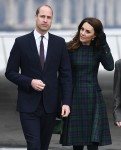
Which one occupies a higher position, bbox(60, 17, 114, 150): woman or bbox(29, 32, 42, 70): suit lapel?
bbox(29, 32, 42, 70): suit lapel

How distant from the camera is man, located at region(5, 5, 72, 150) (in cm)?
500

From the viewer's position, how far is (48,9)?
5.00 meters

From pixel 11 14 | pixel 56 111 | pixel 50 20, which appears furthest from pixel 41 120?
pixel 11 14

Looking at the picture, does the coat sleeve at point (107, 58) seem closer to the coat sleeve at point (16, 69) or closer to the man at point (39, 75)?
the man at point (39, 75)

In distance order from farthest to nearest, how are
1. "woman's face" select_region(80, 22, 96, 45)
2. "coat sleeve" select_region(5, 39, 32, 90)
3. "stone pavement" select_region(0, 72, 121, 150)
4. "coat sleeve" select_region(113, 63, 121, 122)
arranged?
"stone pavement" select_region(0, 72, 121, 150) < "woman's face" select_region(80, 22, 96, 45) < "coat sleeve" select_region(5, 39, 32, 90) < "coat sleeve" select_region(113, 63, 121, 122)

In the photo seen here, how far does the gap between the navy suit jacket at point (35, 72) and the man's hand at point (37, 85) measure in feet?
0.20

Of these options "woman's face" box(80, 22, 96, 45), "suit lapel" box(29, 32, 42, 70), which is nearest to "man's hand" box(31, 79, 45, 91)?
"suit lapel" box(29, 32, 42, 70)

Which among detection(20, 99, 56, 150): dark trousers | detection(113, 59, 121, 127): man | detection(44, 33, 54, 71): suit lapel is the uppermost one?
detection(44, 33, 54, 71): suit lapel

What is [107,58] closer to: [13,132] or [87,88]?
[87,88]

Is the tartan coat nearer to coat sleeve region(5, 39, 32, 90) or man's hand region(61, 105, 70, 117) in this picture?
man's hand region(61, 105, 70, 117)

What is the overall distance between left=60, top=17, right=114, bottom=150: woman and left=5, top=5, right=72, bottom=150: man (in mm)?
169

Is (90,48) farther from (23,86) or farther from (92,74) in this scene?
(23,86)

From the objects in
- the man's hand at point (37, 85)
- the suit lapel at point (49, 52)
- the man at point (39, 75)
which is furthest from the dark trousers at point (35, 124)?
the suit lapel at point (49, 52)

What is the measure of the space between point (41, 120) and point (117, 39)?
71.5 feet
